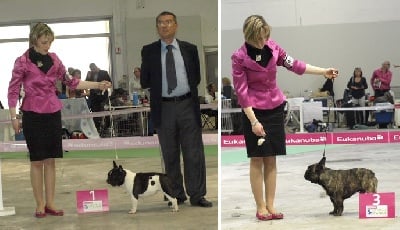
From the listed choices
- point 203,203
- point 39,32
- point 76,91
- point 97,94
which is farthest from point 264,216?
point 39,32

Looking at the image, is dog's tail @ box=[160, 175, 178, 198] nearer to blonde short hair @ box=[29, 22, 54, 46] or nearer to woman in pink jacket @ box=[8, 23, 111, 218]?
woman in pink jacket @ box=[8, 23, 111, 218]

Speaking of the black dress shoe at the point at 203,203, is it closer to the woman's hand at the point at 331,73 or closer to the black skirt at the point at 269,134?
the black skirt at the point at 269,134

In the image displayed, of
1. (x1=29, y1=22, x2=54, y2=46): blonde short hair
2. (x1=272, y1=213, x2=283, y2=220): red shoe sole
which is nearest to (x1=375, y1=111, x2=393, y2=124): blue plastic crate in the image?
(x1=272, y1=213, x2=283, y2=220): red shoe sole

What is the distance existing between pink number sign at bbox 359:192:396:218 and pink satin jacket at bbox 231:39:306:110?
762 millimetres

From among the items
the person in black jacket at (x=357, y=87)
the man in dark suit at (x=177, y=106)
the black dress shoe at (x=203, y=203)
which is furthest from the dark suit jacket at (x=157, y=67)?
the person in black jacket at (x=357, y=87)

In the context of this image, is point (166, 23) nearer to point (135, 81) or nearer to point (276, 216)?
point (135, 81)

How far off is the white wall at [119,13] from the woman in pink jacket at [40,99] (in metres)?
0.09

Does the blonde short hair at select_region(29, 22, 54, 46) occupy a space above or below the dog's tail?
above

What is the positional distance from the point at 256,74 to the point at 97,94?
32.4 inches

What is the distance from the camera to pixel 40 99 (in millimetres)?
3316

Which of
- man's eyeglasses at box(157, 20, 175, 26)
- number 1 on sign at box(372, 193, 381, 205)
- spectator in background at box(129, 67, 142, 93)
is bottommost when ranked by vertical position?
number 1 on sign at box(372, 193, 381, 205)

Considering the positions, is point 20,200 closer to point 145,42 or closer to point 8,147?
point 8,147

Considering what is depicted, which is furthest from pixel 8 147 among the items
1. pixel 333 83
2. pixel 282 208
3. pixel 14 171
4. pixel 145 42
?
pixel 333 83

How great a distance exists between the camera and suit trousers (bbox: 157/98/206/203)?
3.36m
